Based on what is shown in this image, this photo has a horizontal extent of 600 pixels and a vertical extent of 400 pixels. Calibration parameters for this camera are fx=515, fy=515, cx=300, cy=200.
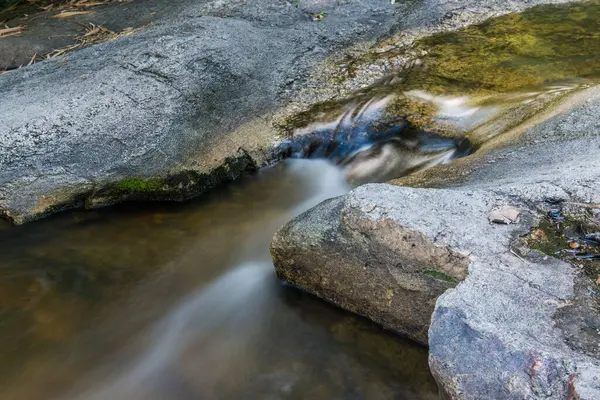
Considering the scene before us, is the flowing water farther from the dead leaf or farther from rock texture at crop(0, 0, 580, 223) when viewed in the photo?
the dead leaf

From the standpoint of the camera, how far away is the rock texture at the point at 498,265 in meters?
1.98

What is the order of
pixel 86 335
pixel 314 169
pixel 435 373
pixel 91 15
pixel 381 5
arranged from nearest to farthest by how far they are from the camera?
pixel 435 373 < pixel 86 335 < pixel 314 169 < pixel 381 5 < pixel 91 15

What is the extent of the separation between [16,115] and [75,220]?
107 centimetres

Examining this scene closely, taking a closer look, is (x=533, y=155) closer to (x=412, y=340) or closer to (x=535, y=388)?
(x=412, y=340)

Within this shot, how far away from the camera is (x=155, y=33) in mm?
5613

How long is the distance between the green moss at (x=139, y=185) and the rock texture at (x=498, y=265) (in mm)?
1482

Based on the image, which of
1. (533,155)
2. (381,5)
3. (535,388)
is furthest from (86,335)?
(381,5)

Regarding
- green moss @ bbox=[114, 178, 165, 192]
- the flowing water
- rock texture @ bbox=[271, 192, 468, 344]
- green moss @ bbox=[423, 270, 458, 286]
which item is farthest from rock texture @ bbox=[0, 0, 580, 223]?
green moss @ bbox=[423, 270, 458, 286]

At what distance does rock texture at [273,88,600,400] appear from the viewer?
1.98 m

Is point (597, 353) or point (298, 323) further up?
point (597, 353)

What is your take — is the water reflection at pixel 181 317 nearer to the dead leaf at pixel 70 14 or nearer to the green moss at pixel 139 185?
the green moss at pixel 139 185

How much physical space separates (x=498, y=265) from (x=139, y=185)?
3.08 meters

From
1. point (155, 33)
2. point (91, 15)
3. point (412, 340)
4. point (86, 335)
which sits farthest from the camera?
point (91, 15)

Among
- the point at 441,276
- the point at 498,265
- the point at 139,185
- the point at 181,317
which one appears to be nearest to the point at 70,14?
the point at 139,185
